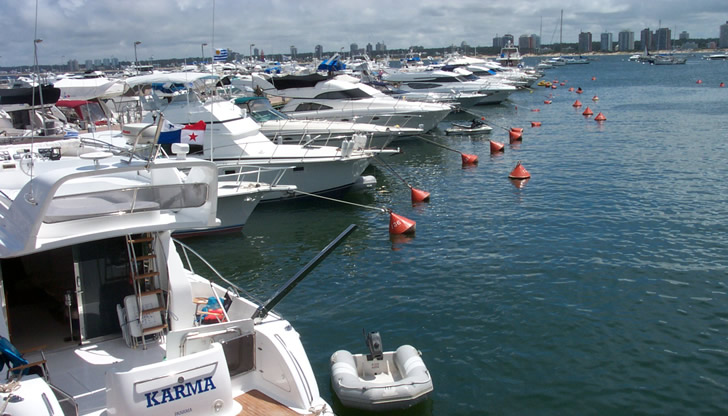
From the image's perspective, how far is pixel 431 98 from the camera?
45.3 m

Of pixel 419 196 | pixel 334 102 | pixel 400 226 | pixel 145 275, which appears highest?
pixel 334 102

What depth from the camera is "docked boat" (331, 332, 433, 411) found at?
9.23 meters

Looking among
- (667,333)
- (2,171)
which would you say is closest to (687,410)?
(667,333)

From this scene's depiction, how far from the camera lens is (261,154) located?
22.0 m

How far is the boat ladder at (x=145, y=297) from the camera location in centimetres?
811

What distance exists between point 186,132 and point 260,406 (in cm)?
1538

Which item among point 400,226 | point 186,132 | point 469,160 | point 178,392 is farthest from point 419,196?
point 178,392

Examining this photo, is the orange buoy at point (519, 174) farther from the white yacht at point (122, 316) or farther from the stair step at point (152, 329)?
the stair step at point (152, 329)

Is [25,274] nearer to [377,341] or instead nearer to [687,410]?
[377,341]

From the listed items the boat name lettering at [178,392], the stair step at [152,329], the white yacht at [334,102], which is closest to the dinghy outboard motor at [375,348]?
the stair step at [152,329]

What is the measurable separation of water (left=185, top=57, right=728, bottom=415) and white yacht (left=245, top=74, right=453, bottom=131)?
6.24 metres

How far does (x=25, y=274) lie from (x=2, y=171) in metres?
1.98

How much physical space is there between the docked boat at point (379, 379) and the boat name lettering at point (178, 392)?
10.2ft

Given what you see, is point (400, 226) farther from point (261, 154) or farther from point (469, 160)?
point (469, 160)
